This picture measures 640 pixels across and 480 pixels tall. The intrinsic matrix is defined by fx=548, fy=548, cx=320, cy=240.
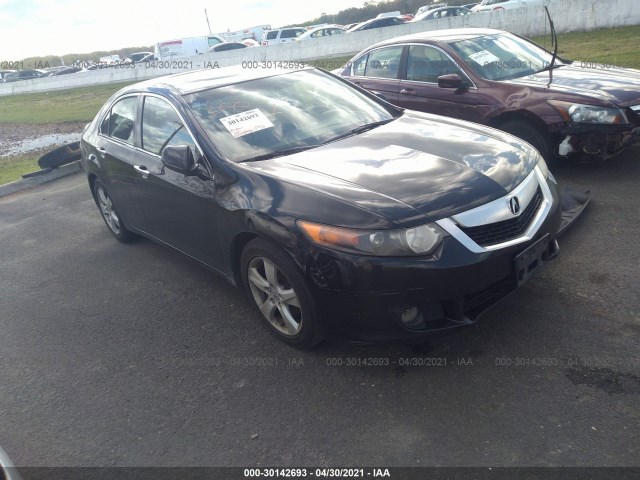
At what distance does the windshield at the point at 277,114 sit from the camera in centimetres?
388

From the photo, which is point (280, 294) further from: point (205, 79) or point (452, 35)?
point (452, 35)

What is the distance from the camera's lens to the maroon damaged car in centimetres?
540

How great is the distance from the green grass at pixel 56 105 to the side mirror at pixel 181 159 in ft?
41.0

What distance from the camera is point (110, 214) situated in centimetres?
581

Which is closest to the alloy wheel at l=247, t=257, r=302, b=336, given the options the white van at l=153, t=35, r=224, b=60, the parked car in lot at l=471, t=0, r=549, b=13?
the parked car in lot at l=471, t=0, r=549, b=13

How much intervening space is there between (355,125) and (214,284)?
176cm

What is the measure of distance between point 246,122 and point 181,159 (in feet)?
1.89

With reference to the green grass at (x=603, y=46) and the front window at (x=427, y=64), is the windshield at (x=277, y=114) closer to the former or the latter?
the front window at (x=427, y=64)

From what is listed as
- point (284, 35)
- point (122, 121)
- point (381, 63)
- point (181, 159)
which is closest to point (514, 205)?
point (181, 159)

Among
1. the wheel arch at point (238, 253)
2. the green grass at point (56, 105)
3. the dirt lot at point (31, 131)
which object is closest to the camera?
the wheel arch at point (238, 253)

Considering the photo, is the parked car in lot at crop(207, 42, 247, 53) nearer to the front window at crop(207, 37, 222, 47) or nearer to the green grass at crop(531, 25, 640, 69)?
the front window at crop(207, 37, 222, 47)

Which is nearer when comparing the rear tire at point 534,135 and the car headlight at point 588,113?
the car headlight at point 588,113

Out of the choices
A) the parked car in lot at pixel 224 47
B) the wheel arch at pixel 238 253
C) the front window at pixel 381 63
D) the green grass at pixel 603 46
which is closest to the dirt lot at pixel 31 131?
the front window at pixel 381 63

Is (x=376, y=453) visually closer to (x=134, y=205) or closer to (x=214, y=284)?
(x=214, y=284)
